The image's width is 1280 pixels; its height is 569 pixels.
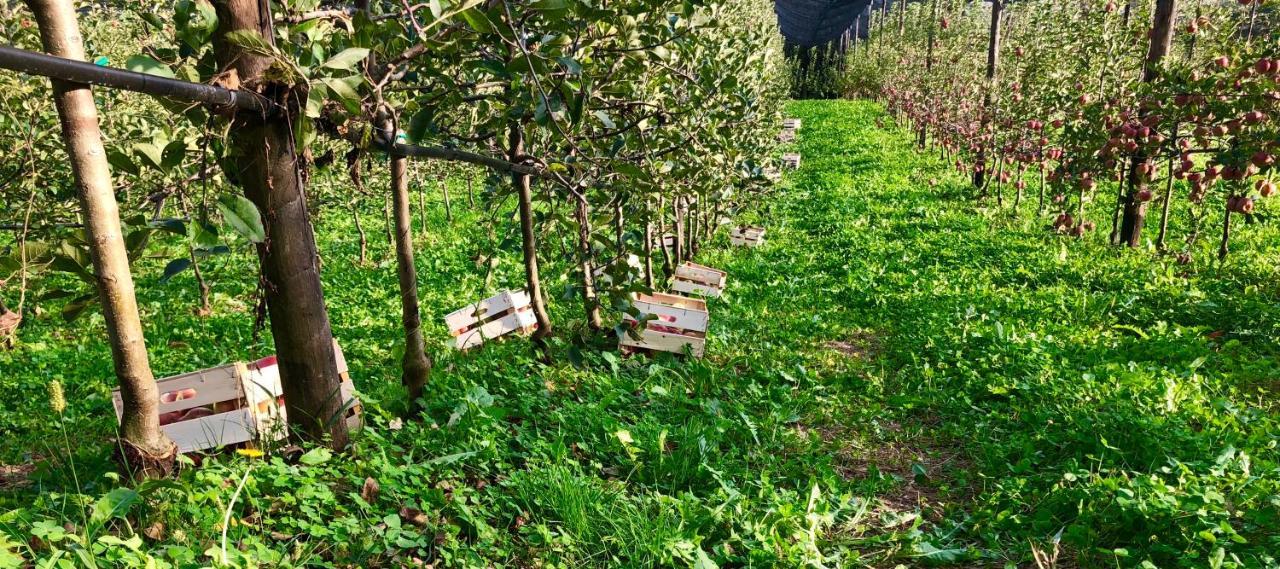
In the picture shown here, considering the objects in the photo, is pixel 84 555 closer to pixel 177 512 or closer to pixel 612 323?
pixel 177 512

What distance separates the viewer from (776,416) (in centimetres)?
447

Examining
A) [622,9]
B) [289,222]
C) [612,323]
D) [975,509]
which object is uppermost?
[622,9]

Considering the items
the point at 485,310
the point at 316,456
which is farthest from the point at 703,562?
the point at 485,310

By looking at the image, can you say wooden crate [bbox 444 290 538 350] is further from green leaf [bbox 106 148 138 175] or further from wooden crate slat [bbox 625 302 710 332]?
green leaf [bbox 106 148 138 175]

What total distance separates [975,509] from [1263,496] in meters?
1.16

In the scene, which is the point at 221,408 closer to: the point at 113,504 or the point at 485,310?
the point at 113,504

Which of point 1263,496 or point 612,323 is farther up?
point 612,323

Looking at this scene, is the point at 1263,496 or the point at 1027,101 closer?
the point at 1263,496

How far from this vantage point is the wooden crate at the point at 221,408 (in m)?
3.21

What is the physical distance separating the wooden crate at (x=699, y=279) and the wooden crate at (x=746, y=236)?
2.72m

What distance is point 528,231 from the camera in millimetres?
4645

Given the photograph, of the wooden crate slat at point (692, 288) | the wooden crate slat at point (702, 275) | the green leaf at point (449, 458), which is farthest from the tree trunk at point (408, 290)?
the wooden crate slat at point (702, 275)

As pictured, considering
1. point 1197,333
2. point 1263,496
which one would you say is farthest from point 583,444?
point 1197,333

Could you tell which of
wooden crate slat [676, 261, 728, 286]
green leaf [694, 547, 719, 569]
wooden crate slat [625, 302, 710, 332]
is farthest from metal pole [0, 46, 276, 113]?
wooden crate slat [676, 261, 728, 286]
